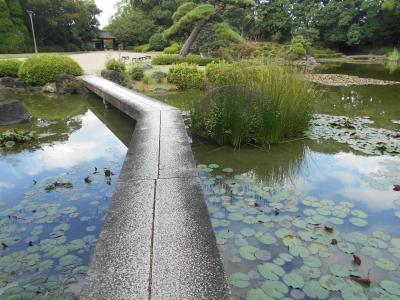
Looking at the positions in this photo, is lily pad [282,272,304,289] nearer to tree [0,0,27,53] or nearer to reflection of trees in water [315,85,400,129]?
reflection of trees in water [315,85,400,129]

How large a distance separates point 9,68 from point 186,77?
19.0 ft

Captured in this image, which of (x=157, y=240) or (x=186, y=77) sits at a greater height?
(x=186, y=77)

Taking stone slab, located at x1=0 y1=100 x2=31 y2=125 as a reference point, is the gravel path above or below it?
above

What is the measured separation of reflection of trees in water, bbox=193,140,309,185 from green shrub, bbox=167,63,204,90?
231 inches

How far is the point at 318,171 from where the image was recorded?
3711 mm

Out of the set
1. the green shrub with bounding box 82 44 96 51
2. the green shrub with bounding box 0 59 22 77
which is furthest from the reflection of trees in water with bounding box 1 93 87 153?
the green shrub with bounding box 82 44 96 51

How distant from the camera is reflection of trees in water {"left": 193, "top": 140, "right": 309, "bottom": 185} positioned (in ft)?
11.8

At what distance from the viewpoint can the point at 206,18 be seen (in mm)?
14609

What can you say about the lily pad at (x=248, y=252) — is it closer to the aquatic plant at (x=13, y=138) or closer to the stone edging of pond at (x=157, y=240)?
the stone edging of pond at (x=157, y=240)

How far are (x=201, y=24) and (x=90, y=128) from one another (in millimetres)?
11025

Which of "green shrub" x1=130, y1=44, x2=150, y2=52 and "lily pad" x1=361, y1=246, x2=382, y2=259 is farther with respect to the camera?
"green shrub" x1=130, y1=44, x2=150, y2=52

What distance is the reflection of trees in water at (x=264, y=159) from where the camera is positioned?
359 centimetres

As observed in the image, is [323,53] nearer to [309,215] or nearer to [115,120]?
[115,120]

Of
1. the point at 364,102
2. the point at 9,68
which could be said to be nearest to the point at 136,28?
the point at 9,68
